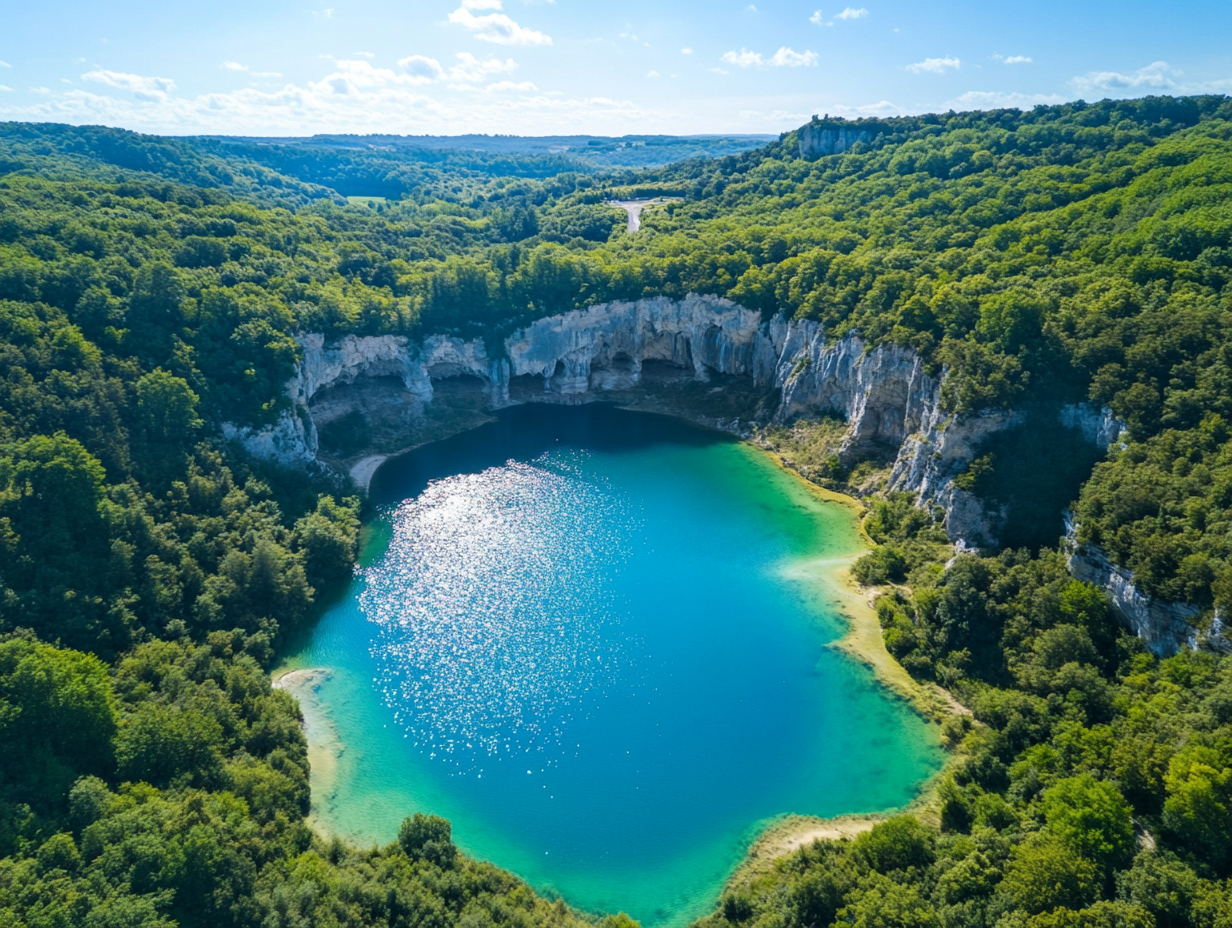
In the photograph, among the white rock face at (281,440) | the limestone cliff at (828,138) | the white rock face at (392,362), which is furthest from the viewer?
the limestone cliff at (828,138)

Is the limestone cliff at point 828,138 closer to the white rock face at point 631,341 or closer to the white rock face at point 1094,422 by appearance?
the white rock face at point 631,341

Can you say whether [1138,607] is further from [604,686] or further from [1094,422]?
[604,686]

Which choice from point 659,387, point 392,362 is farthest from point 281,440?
point 659,387

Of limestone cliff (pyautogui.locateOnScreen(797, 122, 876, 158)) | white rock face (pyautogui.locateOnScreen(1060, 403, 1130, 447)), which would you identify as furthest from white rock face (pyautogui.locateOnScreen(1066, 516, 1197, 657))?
limestone cliff (pyautogui.locateOnScreen(797, 122, 876, 158))

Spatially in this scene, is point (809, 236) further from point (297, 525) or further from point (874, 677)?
point (297, 525)

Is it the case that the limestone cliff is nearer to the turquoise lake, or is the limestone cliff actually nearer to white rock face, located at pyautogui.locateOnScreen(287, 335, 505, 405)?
white rock face, located at pyautogui.locateOnScreen(287, 335, 505, 405)

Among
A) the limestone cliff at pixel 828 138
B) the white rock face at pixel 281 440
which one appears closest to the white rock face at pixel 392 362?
the white rock face at pixel 281 440
